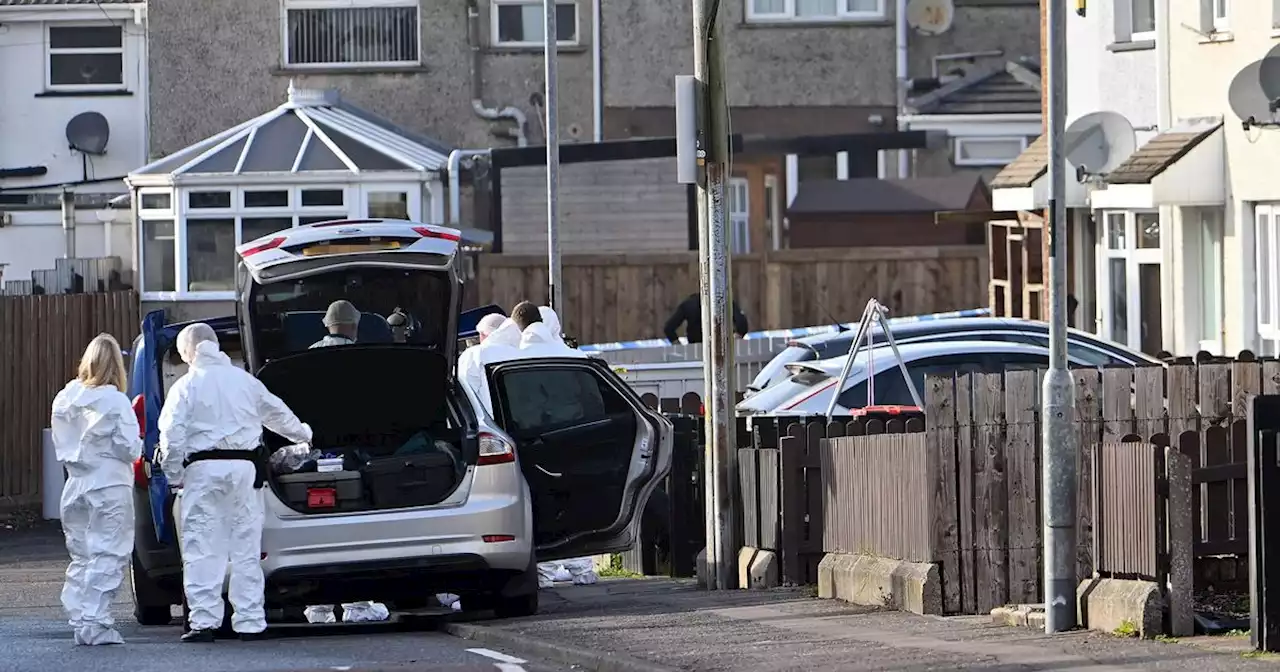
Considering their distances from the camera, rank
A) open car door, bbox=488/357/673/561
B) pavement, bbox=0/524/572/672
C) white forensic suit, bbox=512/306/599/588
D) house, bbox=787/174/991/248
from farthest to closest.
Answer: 1. house, bbox=787/174/991/248
2. white forensic suit, bbox=512/306/599/588
3. open car door, bbox=488/357/673/561
4. pavement, bbox=0/524/572/672

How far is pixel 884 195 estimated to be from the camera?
33656 millimetres

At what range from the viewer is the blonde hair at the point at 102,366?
1274cm

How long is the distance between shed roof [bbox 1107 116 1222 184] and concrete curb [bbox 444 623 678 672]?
10623 millimetres

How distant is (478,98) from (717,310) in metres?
21.5

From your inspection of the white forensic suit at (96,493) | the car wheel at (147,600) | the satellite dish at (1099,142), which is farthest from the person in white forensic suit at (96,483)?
the satellite dish at (1099,142)

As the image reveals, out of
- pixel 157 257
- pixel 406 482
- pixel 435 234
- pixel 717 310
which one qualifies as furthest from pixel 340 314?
pixel 157 257

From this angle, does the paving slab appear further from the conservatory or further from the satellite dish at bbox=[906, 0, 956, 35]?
the satellite dish at bbox=[906, 0, 956, 35]

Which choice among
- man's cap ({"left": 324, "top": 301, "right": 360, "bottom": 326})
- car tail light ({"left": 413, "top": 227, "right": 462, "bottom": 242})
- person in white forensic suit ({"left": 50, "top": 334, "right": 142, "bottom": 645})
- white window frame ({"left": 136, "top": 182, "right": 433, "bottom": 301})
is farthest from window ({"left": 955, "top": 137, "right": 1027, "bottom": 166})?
person in white forensic suit ({"left": 50, "top": 334, "right": 142, "bottom": 645})

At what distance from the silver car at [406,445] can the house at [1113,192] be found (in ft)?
29.7

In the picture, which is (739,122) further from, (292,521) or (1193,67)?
(292,521)

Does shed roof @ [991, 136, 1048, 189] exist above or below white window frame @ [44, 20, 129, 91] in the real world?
below

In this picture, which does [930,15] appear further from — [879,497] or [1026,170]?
[879,497]

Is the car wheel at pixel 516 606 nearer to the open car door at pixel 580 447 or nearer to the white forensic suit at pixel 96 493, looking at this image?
the open car door at pixel 580 447

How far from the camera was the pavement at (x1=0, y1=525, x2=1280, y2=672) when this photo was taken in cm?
1009
